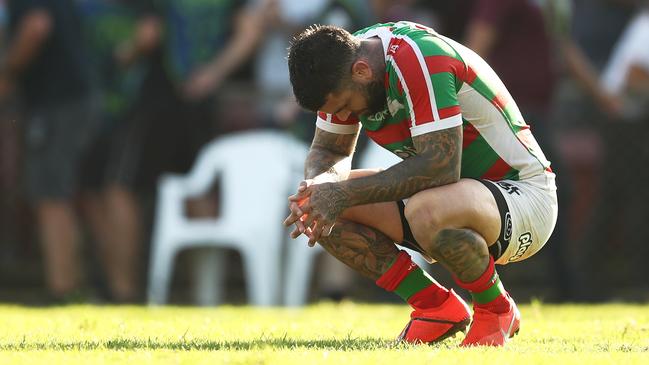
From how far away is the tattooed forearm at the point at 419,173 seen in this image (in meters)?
5.70

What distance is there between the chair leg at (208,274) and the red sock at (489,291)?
19.0ft

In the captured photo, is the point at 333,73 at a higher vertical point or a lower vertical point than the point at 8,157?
higher

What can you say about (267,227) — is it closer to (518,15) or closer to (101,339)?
(518,15)

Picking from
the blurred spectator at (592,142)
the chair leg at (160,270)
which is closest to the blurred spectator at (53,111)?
the chair leg at (160,270)

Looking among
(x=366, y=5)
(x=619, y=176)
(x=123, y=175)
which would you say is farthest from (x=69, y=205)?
(x=619, y=176)

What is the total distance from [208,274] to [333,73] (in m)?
6.09

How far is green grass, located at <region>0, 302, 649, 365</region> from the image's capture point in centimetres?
528

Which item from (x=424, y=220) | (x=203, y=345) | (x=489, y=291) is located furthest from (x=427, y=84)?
(x=203, y=345)

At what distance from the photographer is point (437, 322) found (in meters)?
6.12

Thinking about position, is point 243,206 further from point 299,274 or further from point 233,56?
point 233,56

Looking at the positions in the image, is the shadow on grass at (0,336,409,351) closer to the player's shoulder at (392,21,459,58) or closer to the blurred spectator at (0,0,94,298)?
the player's shoulder at (392,21,459,58)

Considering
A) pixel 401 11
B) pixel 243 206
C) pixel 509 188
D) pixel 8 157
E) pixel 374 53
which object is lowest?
pixel 8 157

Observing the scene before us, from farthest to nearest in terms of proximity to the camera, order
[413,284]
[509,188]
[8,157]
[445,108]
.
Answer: [8,157], [413,284], [509,188], [445,108]

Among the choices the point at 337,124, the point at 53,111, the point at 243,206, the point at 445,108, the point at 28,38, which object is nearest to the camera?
the point at 445,108
